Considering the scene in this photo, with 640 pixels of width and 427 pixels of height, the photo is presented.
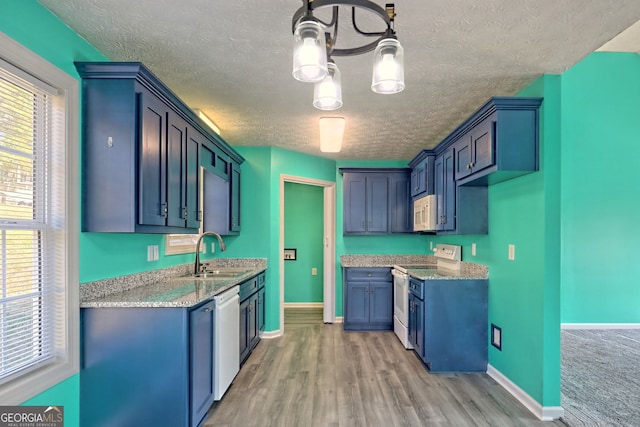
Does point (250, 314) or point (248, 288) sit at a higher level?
point (248, 288)

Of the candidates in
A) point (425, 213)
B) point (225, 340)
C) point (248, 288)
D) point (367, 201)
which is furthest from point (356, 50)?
point (367, 201)

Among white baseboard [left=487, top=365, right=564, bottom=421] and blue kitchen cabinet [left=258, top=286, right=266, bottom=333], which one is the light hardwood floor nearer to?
white baseboard [left=487, top=365, right=564, bottom=421]

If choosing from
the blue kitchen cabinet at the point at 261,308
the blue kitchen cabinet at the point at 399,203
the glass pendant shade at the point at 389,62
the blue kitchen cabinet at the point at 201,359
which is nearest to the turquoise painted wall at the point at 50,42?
the blue kitchen cabinet at the point at 201,359

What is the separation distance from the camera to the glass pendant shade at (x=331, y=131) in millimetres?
3457

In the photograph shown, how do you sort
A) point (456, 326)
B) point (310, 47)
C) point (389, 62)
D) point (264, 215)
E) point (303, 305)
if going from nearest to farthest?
point (310, 47), point (389, 62), point (456, 326), point (264, 215), point (303, 305)

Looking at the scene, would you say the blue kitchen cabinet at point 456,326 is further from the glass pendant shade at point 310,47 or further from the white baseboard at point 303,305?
the white baseboard at point 303,305

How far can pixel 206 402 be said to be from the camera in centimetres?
248

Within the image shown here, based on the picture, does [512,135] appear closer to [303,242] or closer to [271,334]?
[271,334]

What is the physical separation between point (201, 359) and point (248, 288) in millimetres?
1350

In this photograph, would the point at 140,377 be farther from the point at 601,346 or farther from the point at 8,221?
the point at 601,346

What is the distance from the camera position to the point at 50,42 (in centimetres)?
188

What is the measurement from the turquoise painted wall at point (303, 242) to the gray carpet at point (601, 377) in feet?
12.4

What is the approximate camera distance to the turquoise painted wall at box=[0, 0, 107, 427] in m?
1.66

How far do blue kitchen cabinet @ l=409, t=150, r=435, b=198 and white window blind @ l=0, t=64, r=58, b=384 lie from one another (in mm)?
3572
